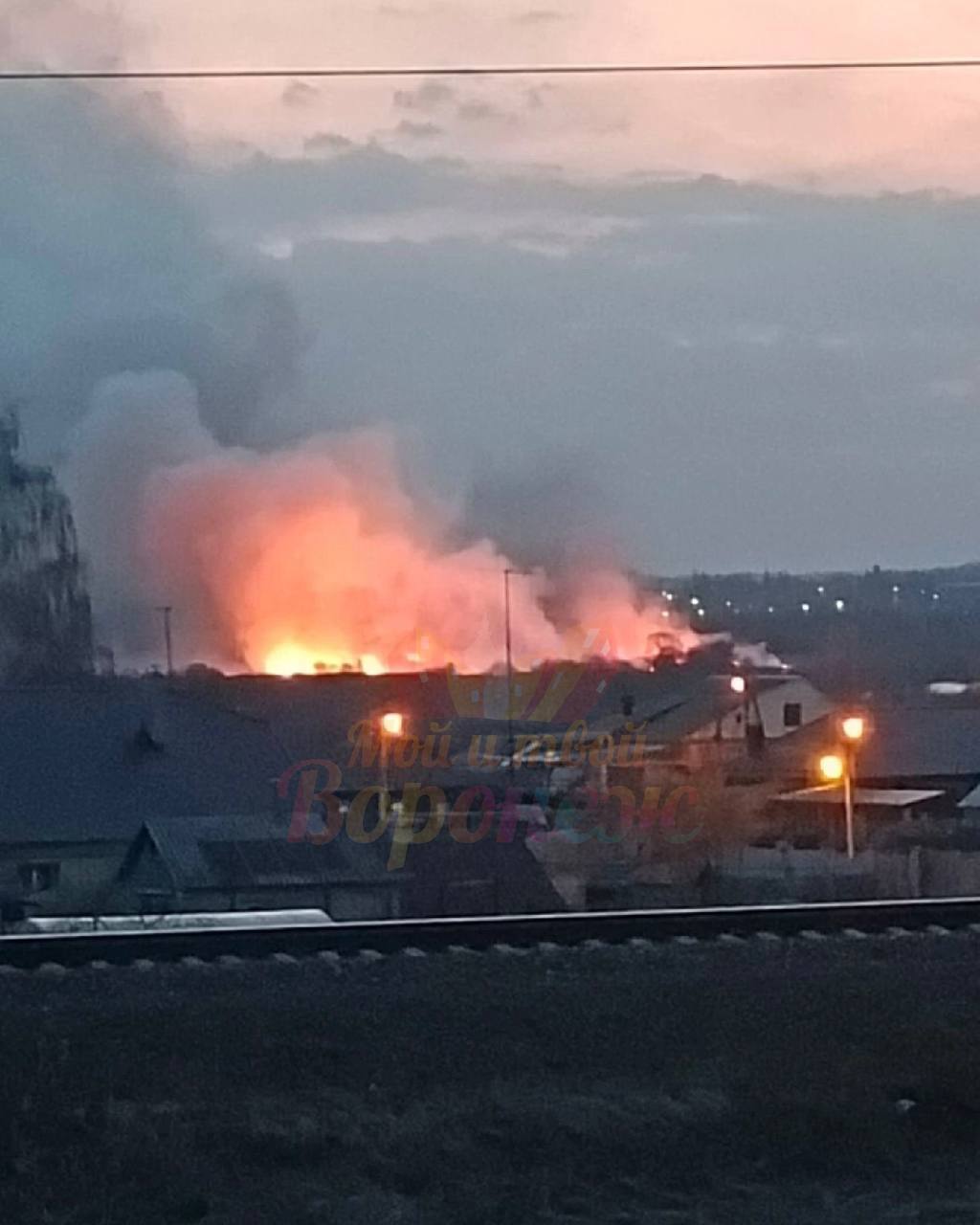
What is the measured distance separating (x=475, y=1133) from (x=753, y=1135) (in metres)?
0.66

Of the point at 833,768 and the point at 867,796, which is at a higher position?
the point at 833,768

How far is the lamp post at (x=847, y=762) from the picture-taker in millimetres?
9906

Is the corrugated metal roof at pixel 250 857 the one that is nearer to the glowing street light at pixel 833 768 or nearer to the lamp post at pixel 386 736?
the lamp post at pixel 386 736

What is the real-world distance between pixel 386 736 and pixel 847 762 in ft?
8.84

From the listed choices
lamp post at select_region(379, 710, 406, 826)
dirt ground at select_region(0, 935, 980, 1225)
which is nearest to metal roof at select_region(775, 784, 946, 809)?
lamp post at select_region(379, 710, 406, 826)

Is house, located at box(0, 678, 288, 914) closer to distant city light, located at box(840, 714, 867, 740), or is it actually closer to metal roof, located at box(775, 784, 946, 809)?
metal roof, located at box(775, 784, 946, 809)

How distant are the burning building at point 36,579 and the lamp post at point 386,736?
2862 mm

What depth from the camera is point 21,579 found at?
42.8ft

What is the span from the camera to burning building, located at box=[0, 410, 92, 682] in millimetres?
12445

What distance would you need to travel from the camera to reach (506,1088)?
461 centimetres

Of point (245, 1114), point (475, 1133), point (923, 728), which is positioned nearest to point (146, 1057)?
point (245, 1114)

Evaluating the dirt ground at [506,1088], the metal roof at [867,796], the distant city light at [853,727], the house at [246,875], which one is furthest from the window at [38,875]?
the distant city light at [853,727]

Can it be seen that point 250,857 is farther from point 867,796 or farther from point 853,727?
point 853,727

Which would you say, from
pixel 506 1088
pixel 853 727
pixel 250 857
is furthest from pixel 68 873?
pixel 853 727
